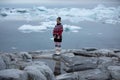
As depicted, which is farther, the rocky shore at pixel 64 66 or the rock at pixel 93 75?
the rock at pixel 93 75

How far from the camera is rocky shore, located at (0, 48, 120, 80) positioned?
5.16m

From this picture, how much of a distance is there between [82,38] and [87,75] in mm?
18375

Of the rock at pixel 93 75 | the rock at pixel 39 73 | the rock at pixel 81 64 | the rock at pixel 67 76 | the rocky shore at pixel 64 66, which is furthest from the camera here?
the rock at pixel 81 64

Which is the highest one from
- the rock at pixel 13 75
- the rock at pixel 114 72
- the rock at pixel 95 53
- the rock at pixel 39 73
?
the rock at pixel 13 75

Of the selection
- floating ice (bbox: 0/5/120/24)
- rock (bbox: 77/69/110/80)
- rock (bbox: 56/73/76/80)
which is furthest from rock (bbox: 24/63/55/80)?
floating ice (bbox: 0/5/120/24)

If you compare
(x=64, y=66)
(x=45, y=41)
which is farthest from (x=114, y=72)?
(x=45, y=41)

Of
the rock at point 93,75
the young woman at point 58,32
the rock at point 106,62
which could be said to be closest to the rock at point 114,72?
the rock at point 93,75

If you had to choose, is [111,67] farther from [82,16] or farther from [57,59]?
[82,16]

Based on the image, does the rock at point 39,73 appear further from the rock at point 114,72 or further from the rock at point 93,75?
the rock at point 114,72

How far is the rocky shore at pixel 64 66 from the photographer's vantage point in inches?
203

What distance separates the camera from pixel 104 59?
7902 mm

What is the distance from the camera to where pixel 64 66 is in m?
7.48

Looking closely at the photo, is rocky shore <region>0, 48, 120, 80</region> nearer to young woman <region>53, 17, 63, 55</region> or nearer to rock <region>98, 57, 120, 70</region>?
rock <region>98, 57, 120, 70</region>

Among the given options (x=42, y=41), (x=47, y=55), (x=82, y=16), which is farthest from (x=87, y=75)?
(x=82, y=16)
